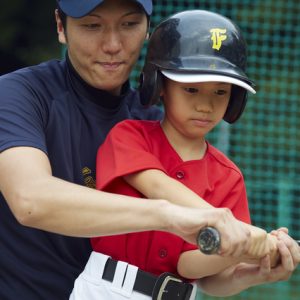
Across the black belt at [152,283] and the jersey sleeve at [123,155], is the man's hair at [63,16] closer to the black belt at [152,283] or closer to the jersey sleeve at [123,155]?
the jersey sleeve at [123,155]

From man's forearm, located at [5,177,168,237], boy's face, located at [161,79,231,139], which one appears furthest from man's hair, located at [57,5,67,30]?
man's forearm, located at [5,177,168,237]

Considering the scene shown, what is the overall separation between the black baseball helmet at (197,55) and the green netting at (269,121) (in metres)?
4.58

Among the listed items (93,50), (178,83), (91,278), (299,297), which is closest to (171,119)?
(178,83)

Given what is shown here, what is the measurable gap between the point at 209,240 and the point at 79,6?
3.58ft

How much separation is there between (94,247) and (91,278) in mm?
135

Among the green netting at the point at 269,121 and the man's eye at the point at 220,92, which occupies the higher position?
the man's eye at the point at 220,92

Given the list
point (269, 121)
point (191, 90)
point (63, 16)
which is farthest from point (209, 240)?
point (269, 121)

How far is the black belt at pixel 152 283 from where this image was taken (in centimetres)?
313

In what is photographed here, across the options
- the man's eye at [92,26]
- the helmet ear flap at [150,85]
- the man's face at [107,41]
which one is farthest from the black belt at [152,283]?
the man's eye at [92,26]

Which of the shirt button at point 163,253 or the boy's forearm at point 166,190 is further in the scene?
the shirt button at point 163,253

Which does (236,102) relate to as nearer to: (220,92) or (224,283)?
(220,92)

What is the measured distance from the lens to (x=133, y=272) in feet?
10.3

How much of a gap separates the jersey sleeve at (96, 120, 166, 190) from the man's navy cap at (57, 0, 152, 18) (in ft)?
1.29

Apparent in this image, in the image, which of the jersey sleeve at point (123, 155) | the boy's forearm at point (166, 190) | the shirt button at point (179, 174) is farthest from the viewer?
the shirt button at point (179, 174)
